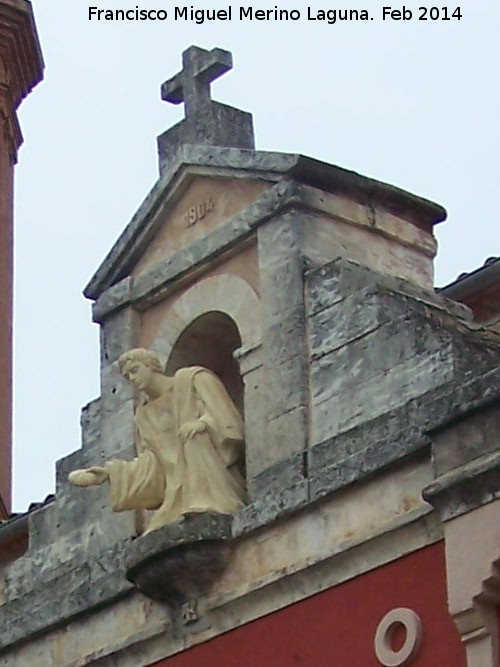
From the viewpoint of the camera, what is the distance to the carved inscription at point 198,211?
801 inches

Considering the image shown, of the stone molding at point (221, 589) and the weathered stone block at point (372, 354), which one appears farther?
the weathered stone block at point (372, 354)

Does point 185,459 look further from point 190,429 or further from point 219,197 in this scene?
point 219,197

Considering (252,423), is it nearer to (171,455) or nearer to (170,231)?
(171,455)

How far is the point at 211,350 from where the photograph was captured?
20.3 metres

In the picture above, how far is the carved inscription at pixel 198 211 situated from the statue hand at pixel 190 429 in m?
1.72

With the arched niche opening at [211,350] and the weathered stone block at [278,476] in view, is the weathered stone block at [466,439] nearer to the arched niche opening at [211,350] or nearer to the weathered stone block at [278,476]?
the weathered stone block at [278,476]

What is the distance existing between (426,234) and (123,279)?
92.1 inches

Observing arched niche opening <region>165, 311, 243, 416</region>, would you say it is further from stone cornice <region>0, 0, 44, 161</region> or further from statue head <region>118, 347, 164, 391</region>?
stone cornice <region>0, 0, 44, 161</region>

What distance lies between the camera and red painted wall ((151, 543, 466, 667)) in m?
17.3

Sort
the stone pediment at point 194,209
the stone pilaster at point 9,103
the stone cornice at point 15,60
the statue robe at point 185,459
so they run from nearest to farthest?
the statue robe at point 185,459 → the stone pediment at point 194,209 → the stone pilaster at point 9,103 → the stone cornice at point 15,60

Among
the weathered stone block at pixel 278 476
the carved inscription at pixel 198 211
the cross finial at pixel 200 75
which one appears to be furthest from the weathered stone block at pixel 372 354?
the cross finial at pixel 200 75

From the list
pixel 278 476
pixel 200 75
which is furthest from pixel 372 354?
pixel 200 75

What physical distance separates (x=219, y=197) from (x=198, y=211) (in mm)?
244

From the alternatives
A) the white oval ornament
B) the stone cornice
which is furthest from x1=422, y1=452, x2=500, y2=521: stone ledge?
the stone cornice
